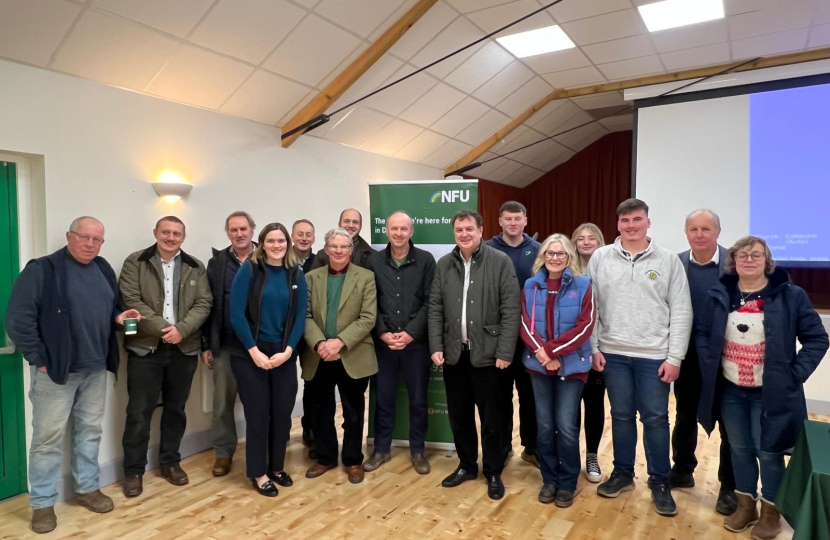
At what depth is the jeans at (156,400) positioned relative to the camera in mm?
3160

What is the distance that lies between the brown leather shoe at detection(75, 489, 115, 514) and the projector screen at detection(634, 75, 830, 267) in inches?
210

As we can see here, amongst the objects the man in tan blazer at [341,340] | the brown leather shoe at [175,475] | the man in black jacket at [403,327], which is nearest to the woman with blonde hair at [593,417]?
the man in black jacket at [403,327]

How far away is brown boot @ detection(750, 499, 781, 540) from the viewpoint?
2.52 m

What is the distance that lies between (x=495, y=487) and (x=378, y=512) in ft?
2.26

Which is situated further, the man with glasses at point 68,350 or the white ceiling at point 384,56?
the white ceiling at point 384,56

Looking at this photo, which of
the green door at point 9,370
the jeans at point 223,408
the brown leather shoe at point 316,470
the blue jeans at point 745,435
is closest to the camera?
the blue jeans at point 745,435

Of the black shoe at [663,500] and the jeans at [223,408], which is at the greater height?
the jeans at [223,408]

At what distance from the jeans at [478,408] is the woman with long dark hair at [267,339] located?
96 centimetres

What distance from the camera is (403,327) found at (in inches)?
129

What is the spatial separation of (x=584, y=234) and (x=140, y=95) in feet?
10.1

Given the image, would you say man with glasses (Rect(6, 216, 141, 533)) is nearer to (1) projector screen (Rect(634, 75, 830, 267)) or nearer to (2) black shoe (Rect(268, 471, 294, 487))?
(2) black shoe (Rect(268, 471, 294, 487))

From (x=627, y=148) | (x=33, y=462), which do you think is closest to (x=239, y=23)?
(x=33, y=462)

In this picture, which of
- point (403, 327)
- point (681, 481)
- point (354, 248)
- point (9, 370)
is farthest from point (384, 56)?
point (681, 481)

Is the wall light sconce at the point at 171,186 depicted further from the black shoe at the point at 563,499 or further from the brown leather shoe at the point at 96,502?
the black shoe at the point at 563,499
